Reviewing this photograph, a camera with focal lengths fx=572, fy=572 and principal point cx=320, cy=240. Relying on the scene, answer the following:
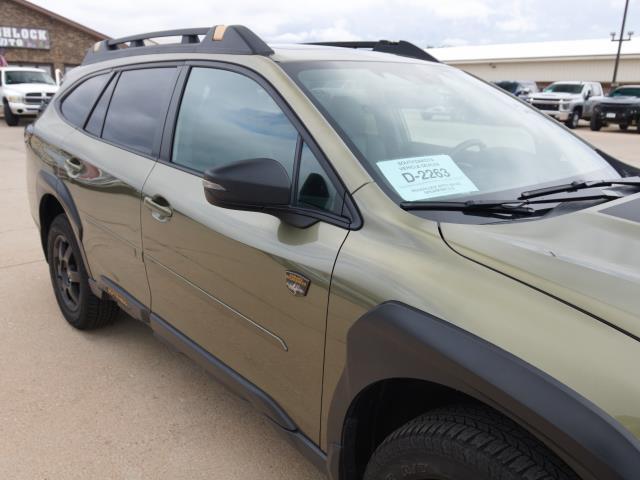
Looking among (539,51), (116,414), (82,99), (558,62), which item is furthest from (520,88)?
(116,414)

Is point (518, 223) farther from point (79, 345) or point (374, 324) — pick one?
point (79, 345)

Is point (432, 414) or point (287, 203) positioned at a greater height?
point (287, 203)

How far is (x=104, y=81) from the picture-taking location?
130 inches

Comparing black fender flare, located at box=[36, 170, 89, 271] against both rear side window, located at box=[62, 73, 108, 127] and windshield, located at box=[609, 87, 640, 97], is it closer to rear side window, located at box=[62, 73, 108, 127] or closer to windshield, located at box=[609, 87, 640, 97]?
rear side window, located at box=[62, 73, 108, 127]

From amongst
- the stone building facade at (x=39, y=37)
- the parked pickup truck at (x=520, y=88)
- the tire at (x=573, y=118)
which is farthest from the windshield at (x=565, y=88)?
the stone building facade at (x=39, y=37)

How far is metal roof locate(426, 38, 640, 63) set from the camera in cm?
4134

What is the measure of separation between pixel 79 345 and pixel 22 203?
4637mm

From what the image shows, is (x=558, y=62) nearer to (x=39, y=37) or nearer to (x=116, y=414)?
(x=39, y=37)

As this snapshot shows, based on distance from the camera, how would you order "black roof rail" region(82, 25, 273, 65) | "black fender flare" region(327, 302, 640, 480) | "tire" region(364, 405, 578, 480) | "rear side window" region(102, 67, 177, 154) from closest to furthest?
1. "black fender flare" region(327, 302, 640, 480)
2. "tire" region(364, 405, 578, 480)
3. "black roof rail" region(82, 25, 273, 65)
4. "rear side window" region(102, 67, 177, 154)

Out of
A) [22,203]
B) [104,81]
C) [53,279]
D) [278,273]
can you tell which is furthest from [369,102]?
[22,203]

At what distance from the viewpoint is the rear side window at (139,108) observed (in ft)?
8.80

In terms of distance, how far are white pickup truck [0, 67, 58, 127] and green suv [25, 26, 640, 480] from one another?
700 inches

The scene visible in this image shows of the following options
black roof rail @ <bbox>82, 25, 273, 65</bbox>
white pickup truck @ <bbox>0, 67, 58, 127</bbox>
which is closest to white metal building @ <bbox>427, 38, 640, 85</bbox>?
white pickup truck @ <bbox>0, 67, 58, 127</bbox>

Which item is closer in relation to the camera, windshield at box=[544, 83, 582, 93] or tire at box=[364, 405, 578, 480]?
tire at box=[364, 405, 578, 480]
